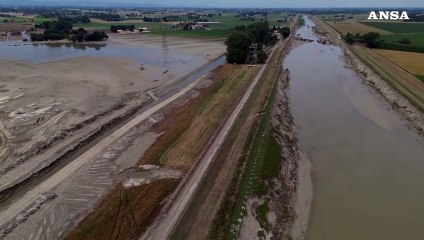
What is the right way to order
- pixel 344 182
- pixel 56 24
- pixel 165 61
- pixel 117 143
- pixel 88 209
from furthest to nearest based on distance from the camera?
pixel 56 24 → pixel 165 61 → pixel 117 143 → pixel 344 182 → pixel 88 209

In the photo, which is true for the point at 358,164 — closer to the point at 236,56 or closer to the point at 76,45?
the point at 236,56

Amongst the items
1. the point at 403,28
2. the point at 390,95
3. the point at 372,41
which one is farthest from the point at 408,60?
the point at 403,28

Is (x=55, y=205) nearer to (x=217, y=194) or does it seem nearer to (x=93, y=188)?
(x=93, y=188)

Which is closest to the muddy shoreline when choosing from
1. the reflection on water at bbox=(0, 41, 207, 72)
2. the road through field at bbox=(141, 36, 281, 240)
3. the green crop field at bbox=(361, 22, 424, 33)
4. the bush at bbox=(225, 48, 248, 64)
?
the road through field at bbox=(141, 36, 281, 240)

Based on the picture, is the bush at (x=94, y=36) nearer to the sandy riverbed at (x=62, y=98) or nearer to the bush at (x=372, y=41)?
the sandy riverbed at (x=62, y=98)

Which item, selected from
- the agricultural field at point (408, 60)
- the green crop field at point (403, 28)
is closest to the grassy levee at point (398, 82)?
the agricultural field at point (408, 60)

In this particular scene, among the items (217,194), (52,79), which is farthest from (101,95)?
(217,194)
